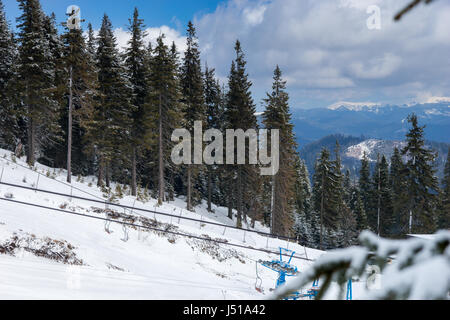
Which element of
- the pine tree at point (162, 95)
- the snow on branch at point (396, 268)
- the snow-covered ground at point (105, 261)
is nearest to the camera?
the snow on branch at point (396, 268)

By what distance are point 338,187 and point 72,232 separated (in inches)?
1288

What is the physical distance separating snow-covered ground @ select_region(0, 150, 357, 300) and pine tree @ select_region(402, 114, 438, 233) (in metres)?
20.3

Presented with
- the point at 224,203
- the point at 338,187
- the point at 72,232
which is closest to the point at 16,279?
the point at 72,232

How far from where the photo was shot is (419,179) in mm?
28156

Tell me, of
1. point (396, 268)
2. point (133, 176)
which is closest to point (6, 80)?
point (133, 176)

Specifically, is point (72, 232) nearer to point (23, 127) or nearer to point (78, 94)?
point (78, 94)

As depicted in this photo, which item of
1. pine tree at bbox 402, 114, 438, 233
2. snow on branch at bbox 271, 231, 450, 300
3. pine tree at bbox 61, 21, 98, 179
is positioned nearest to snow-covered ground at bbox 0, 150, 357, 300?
snow on branch at bbox 271, 231, 450, 300

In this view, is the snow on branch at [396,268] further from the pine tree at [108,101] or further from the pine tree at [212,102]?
the pine tree at [212,102]

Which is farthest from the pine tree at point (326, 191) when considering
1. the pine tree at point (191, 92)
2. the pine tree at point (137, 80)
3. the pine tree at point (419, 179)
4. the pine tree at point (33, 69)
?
the pine tree at point (33, 69)

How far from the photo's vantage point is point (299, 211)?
1858 inches

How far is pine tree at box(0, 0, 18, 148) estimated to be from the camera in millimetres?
26994

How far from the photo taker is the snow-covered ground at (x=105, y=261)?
180 inches

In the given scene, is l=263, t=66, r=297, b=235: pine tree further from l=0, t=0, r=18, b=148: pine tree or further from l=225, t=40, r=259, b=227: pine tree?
l=0, t=0, r=18, b=148: pine tree

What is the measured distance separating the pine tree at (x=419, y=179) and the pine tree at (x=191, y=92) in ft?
63.7
